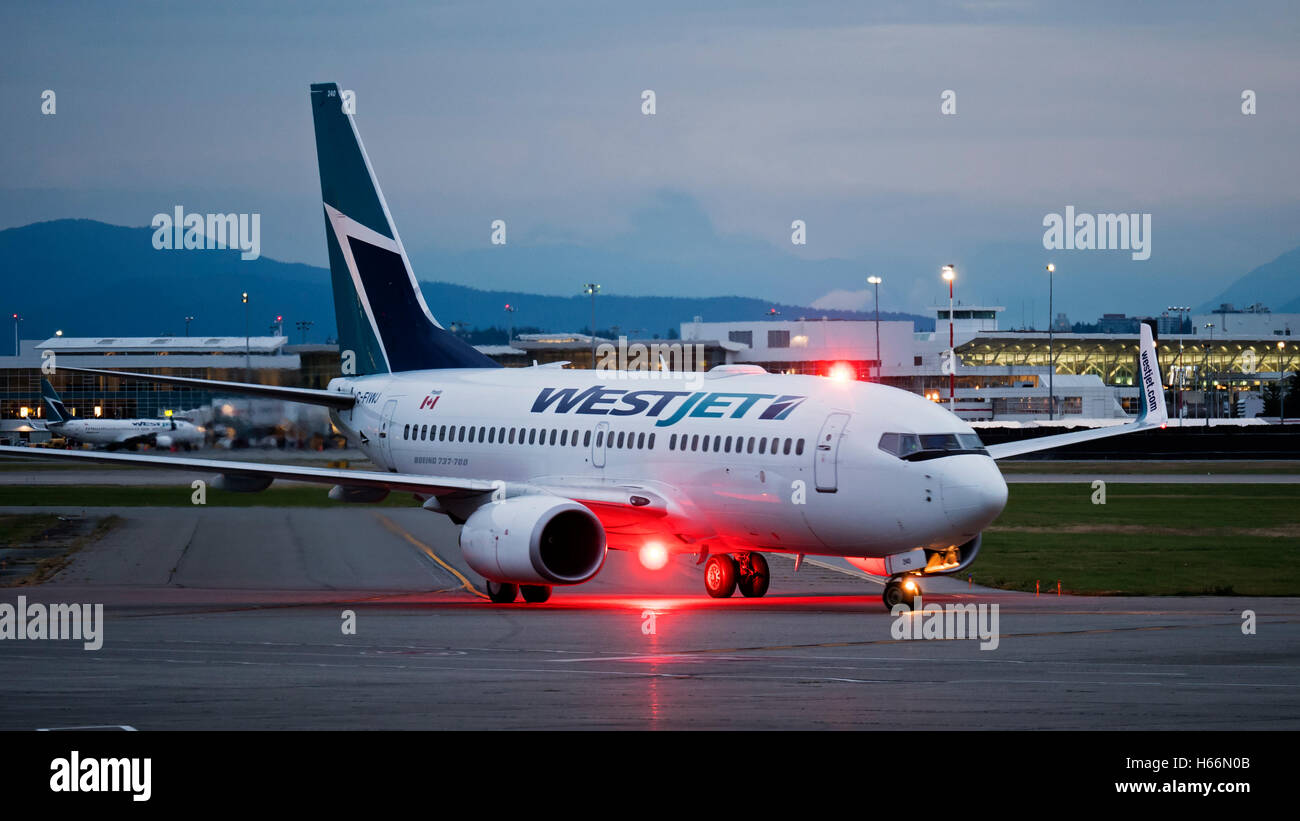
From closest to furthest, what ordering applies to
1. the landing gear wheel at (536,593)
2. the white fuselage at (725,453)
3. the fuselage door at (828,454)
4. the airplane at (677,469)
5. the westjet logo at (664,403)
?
the white fuselage at (725,453) < the airplane at (677,469) < the fuselage door at (828,454) < the westjet logo at (664,403) < the landing gear wheel at (536,593)

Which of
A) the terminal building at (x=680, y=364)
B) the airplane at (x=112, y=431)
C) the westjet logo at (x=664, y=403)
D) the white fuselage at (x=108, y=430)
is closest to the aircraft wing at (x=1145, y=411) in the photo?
the westjet logo at (x=664, y=403)

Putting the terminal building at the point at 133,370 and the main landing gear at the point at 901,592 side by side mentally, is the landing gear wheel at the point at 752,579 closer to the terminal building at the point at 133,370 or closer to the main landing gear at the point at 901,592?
the main landing gear at the point at 901,592

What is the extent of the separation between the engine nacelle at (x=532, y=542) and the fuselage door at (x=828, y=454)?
14.0 ft

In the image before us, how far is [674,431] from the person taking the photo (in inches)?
1214

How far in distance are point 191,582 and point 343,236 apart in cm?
1027

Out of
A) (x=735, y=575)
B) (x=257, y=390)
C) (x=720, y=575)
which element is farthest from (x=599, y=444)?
(x=257, y=390)

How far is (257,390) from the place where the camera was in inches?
1393

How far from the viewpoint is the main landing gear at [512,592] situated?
30.4 meters

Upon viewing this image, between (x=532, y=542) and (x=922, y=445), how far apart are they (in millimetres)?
7083

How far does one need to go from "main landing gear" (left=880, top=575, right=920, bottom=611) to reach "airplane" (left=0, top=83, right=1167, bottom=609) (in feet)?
0.14

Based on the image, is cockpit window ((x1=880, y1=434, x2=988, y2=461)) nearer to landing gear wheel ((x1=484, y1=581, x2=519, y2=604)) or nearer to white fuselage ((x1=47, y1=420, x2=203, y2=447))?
landing gear wheel ((x1=484, y1=581, x2=519, y2=604))
